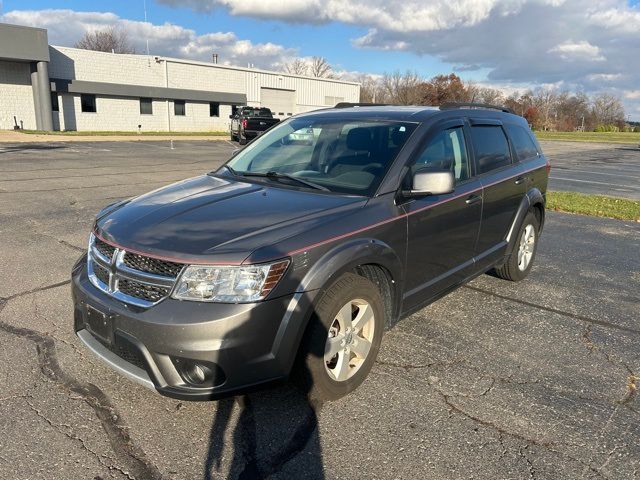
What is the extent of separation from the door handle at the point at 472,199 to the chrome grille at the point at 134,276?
2.56 meters

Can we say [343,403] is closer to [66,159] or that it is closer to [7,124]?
[66,159]

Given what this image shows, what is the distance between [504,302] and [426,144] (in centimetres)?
203

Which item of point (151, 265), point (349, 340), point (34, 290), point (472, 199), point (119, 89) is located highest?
point (119, 89)

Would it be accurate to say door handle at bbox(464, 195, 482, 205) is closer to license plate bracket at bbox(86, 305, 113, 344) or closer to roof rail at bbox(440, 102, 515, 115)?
roof rail at bbox(440, 102, 515, 115)

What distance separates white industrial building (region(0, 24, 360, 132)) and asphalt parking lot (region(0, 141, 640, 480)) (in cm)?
3067

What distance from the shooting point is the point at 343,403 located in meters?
3.13

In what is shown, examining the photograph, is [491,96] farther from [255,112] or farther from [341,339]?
[341,339]

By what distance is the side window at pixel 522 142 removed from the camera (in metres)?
5.28

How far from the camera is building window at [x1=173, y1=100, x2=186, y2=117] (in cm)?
4038

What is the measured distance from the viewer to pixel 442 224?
387 centimetres

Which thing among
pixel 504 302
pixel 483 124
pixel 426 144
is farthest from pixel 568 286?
pixel 426 144

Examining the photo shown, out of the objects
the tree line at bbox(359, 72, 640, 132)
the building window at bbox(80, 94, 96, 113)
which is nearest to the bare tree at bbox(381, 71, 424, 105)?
the tree line at bbox(359, 72, 640, 132)

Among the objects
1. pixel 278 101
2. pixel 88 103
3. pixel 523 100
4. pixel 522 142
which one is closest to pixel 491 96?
pixel 523 100

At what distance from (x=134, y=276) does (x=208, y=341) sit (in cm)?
60
